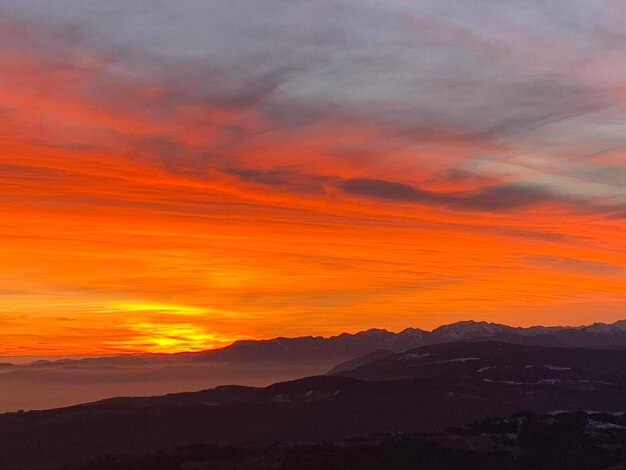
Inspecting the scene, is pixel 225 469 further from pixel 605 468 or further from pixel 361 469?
pixel 605 468

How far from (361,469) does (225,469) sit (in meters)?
33.1

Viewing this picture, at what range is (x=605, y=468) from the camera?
190625mm

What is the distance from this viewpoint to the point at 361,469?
199750 millimetres

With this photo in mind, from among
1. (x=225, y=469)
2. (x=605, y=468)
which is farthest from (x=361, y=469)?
(x=605, y=468)

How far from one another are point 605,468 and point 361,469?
57.0 meters

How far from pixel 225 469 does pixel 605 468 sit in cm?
8986
